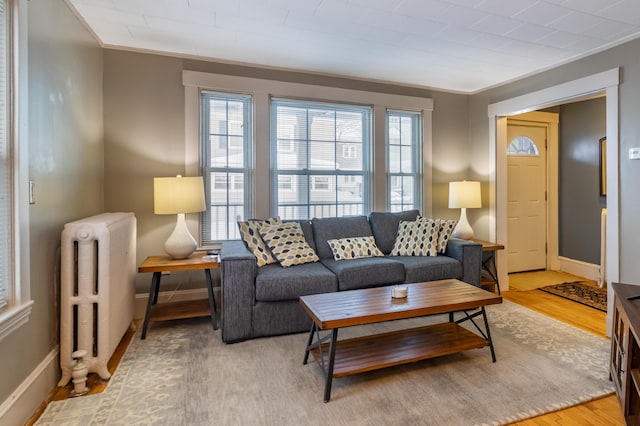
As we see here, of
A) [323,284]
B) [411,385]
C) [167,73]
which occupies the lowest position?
[411,385]

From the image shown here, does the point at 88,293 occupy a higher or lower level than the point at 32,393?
higher

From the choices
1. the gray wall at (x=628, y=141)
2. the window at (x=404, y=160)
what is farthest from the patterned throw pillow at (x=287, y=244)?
Result: the gray wall at (x=628, y=141)

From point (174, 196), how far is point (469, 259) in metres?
2.81

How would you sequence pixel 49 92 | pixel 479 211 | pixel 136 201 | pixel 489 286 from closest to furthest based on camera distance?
pixel 49 92 < pixel 136 201 < pixel 489 286 < pixel 479 211

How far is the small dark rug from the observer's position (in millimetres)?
3557

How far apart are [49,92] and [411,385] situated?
110 inches

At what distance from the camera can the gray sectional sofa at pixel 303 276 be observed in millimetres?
2682

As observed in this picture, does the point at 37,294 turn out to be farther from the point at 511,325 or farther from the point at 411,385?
the point at 511,325

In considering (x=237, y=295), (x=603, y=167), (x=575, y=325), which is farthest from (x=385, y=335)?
(x=603, y=167)

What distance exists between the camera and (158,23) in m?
2.68

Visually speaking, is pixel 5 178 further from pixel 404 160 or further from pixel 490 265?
pixel 490 265

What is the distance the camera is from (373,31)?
2771 millimetres

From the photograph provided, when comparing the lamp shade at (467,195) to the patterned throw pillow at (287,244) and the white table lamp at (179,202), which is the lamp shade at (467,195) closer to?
the patterned throw pillow at (287,244)

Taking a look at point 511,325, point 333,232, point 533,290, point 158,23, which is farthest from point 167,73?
point 533,290
